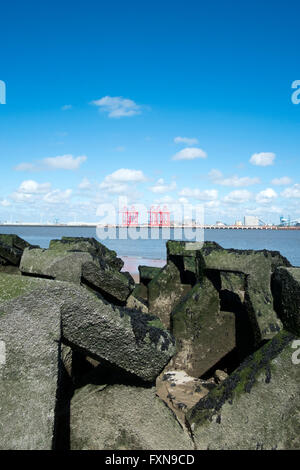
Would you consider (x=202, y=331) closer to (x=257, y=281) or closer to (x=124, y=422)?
(x=257, y=281)

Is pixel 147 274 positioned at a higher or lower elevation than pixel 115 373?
lower

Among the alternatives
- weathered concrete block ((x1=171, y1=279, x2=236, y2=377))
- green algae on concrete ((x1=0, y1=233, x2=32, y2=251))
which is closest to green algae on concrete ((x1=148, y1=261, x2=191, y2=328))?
weathered concrete block ((x1=171, y1=279, x2=236, y2=377))

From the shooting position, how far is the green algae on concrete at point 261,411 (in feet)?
9.95

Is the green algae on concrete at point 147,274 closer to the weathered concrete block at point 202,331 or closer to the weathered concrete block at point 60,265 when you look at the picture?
the weathered concrete block at point 202,331

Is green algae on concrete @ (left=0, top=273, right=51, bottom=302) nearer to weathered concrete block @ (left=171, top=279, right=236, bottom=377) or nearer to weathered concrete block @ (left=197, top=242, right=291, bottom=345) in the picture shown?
→ weathered concrete block @ (left=197, top=242, right=291, bottom=345)

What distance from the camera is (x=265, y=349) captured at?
→ 348 centimetres

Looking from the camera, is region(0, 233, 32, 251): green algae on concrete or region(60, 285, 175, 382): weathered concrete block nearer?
region(60, 285, 175, 382): weathered concrete block

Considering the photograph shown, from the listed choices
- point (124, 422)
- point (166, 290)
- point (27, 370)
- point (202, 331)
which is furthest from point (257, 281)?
point (166, 290)

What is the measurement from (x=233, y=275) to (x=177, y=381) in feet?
8.51

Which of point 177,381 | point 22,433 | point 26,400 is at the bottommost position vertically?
point 177,381

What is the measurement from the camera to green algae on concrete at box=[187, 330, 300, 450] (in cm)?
303

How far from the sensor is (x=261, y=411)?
312 centimetres

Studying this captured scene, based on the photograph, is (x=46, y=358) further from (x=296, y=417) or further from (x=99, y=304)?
(x=296, y=417)

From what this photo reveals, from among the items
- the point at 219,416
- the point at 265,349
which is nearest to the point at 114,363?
the point at 219,416
